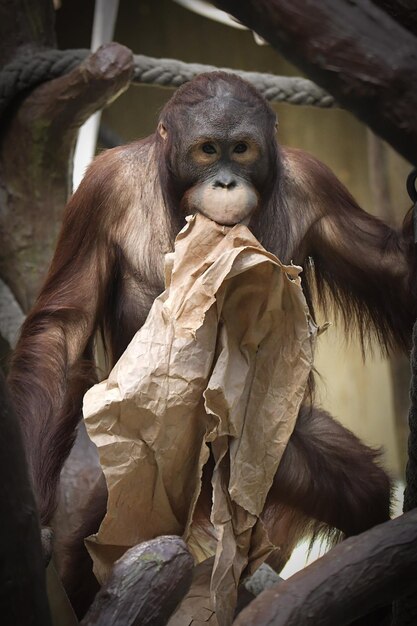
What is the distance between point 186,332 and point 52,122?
208cm

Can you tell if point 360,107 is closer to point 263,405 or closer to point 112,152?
point 263,405

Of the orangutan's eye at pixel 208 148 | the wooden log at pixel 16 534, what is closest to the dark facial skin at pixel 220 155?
the orangutan's eye at pixel 208 148

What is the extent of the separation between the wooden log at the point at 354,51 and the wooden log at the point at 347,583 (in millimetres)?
1017

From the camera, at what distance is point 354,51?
165cm

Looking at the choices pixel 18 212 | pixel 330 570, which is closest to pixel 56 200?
pixel 18 212

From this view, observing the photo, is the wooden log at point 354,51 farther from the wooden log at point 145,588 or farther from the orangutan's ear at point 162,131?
the orangutan's ear at point 162,131

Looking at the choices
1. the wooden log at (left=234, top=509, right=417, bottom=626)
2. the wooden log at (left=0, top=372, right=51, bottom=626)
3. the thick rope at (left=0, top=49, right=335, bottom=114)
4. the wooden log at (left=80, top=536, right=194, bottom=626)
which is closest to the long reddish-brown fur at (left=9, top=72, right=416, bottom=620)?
the wooden log at (left=234, top=509, right=417, bottom=626)

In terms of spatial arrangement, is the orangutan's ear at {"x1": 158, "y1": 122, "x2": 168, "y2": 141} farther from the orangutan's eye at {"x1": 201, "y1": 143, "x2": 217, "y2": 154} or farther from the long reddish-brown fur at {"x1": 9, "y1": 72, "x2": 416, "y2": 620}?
the orangutan's eye at {"x1": 201, "y1": 143, "x2": 217, "y2": 154}

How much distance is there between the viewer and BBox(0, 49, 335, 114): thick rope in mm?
4199

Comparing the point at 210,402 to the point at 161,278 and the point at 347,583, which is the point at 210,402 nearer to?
the point at 347,583

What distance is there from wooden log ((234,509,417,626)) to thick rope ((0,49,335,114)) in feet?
7.82

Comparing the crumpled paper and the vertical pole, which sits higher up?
the vertical pole

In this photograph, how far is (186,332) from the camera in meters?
2.38

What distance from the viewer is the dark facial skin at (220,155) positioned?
2650 millimetres
